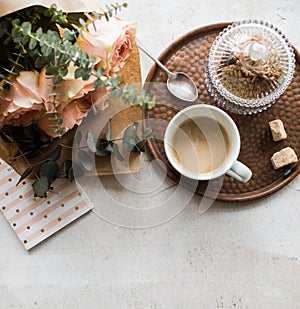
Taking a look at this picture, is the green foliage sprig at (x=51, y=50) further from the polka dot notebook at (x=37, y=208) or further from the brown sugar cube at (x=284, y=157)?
the brown sugar cube at (x=284, y=157)

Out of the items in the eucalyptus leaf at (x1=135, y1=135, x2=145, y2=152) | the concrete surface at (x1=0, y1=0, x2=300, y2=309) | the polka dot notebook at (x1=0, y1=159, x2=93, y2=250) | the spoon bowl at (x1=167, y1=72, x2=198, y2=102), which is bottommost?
the concrete surface at (x1=0, y1=0, x2=300, y2=309)

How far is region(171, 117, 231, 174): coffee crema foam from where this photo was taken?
30.1 inches

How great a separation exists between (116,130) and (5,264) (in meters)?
0.25

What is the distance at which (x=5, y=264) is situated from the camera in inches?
31.6

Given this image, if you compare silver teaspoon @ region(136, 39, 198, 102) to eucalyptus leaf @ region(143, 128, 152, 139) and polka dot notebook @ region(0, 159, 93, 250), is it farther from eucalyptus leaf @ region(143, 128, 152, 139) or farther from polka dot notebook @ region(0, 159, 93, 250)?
polka dot notebook @ region(0, 159, 93, 250)

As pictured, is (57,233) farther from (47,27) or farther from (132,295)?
(47,27)

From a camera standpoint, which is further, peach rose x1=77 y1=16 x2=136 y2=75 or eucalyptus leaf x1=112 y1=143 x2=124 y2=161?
eucalyptus leaf x1=112 y1=143 x2=124 y2=161

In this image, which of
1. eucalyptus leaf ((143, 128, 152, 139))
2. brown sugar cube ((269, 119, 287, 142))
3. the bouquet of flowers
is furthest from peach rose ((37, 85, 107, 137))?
brown sugar cube ((269, 119, 287, 142))

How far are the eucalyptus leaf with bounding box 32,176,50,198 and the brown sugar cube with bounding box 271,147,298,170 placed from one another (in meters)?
0.31

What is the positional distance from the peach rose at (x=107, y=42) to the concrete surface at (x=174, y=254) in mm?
154

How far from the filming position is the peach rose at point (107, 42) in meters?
0.62

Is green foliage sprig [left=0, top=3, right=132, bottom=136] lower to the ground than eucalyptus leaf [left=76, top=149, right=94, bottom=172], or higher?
higher

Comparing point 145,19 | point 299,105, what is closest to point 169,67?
point 145,19

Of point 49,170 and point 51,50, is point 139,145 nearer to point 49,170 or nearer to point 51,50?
Result: point 49,170
